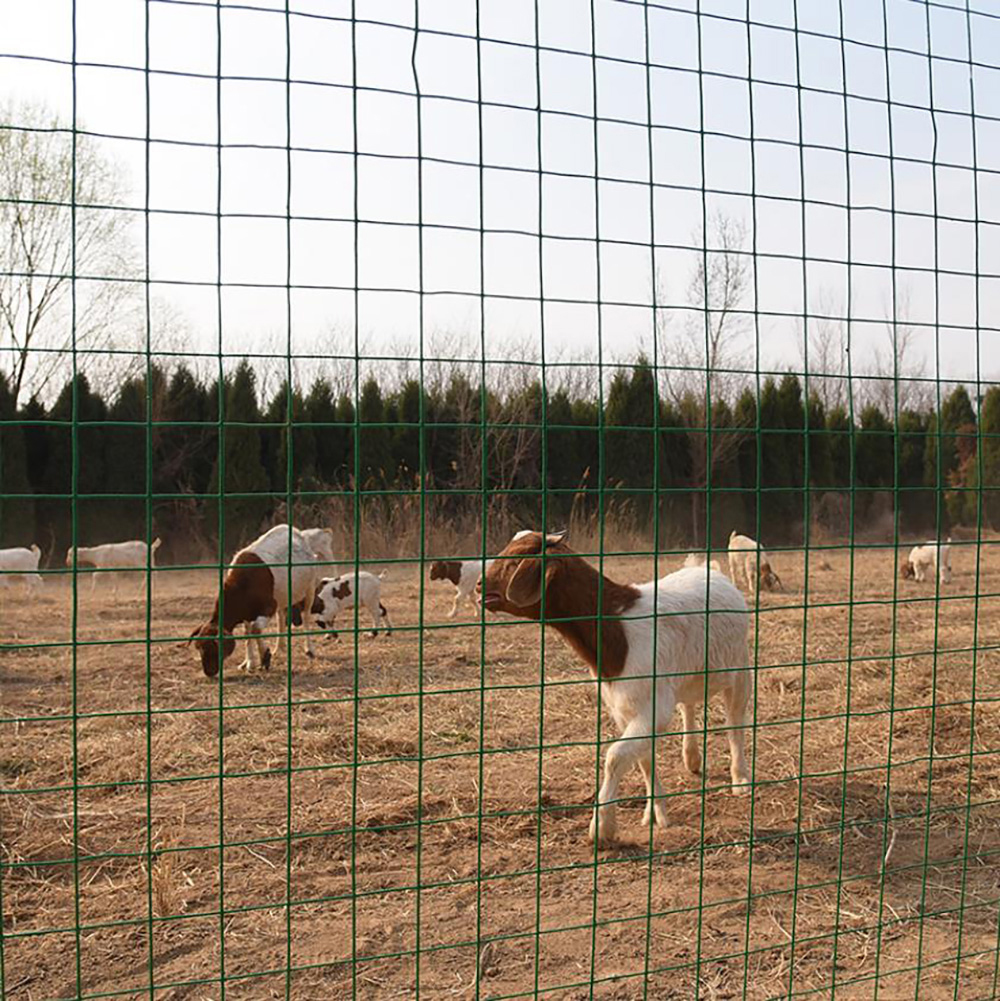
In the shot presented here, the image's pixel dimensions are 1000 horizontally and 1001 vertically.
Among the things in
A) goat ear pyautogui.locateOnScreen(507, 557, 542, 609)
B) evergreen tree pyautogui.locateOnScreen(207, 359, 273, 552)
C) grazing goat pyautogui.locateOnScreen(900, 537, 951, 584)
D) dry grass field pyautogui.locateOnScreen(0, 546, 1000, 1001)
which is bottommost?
dry grass field pyautogui.locateOnScreen(0, 546, 1000, 1001)

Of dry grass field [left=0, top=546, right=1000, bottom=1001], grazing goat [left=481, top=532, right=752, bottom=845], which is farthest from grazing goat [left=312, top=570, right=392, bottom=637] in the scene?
grazing goat [left=481, top=532, right=752, bottom=845]

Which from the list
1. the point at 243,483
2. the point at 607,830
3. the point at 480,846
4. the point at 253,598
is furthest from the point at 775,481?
the point at 480,846

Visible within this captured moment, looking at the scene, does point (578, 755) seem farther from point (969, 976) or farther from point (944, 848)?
point (969, 976)

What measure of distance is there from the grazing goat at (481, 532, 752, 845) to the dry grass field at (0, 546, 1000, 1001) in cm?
36

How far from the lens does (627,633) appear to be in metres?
5.18

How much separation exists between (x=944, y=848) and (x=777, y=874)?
103cm

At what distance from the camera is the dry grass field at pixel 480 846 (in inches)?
141

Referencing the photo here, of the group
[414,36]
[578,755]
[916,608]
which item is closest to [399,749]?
[578,755]

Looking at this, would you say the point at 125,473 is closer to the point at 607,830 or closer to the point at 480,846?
the point at 607,830

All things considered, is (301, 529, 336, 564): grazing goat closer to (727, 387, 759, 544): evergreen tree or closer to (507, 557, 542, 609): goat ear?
(507, 557, 542, 609): goat ear

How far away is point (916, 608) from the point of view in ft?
47.3

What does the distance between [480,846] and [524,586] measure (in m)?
1.70

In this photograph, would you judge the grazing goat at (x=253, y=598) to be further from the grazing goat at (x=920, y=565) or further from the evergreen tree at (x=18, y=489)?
the grazing goat at (x=920, y=565)

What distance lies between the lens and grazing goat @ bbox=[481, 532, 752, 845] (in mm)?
4816
